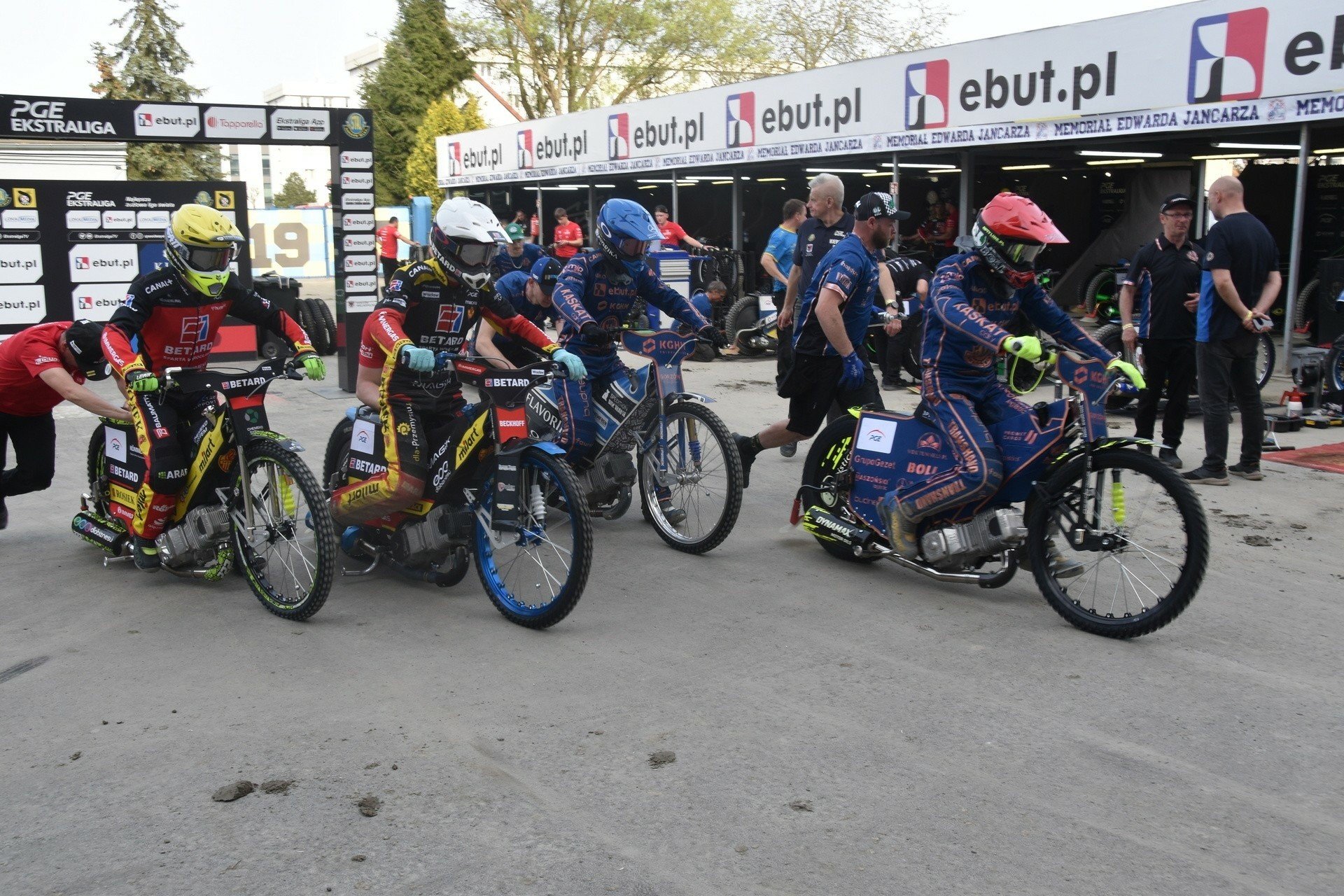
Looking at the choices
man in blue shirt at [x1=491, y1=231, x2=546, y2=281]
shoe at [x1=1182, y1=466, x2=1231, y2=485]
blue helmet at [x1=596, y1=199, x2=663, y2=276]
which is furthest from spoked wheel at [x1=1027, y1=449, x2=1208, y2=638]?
man in blue shirt at [x1=491, y1=231, x2=546, y2=281]

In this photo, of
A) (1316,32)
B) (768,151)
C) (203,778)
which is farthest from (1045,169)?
(203,778)

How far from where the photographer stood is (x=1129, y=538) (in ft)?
16.6

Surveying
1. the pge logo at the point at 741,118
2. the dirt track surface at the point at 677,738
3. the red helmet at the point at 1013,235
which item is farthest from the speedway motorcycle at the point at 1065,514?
the pge logo at the point at 741,118

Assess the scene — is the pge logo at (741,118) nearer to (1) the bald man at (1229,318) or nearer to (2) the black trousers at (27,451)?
(1) the bald man at (1229,318)

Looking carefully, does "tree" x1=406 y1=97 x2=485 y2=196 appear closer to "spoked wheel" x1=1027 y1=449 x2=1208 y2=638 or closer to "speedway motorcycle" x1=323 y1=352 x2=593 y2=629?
"speedway motorcycle" x1=323 y1=352 x2=593 y2=629

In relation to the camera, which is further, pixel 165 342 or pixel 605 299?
pixel 605 299

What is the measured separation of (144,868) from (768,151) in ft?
55.8

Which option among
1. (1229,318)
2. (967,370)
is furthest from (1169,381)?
(967,370)

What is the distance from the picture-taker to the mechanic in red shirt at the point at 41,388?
240 inches

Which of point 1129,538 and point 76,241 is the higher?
point 76,241

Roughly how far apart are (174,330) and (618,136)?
1768 cm

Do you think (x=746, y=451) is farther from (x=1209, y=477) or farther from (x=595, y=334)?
(x=1209, y=477)

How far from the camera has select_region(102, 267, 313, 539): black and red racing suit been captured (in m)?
5.83

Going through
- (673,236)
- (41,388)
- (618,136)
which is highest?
(618,136)
